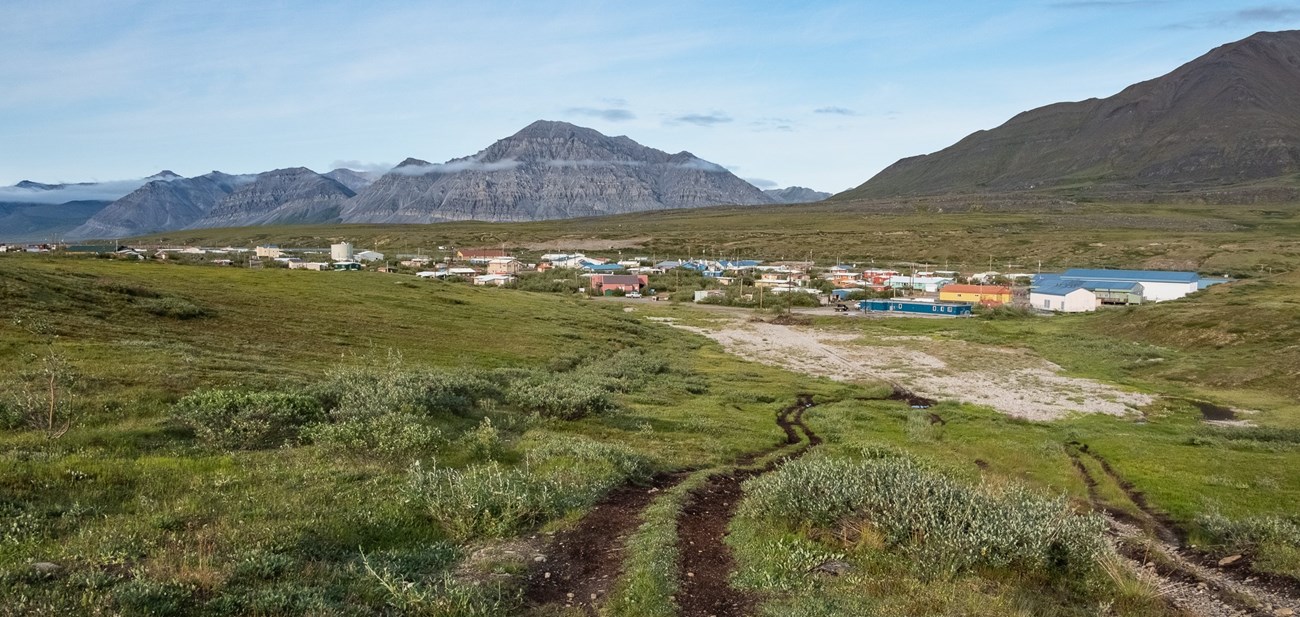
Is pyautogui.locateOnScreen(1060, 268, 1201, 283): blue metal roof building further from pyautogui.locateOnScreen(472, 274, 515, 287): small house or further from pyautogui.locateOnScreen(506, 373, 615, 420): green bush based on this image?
pyautogui.locateOnScreen(506, 373, 615, 420): green bush

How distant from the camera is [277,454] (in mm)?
14773

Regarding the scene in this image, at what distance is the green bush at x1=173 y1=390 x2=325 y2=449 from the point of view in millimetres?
15719

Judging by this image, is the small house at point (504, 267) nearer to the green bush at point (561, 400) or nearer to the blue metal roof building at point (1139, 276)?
the blue metal roof building at point (1139, 276)

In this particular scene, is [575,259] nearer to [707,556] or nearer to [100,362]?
[100,362]

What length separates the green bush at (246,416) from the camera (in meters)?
15.7

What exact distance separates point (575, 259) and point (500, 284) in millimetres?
52543

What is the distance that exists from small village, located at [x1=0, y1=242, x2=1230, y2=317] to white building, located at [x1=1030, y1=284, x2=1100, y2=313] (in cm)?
14

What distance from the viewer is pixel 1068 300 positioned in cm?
10350

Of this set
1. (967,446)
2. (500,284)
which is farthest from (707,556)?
(500,284)

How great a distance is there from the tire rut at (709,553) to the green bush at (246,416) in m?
9.33

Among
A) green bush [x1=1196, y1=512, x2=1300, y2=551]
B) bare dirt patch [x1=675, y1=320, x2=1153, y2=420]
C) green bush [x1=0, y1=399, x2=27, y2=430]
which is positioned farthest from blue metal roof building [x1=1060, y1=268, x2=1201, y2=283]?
green bush [x1=0, y1=399, x2=27, y2=430]

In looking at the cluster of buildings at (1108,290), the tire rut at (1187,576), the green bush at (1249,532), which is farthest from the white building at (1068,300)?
the green bush at (1249,532)

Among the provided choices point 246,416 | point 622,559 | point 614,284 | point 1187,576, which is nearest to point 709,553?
point 622,559

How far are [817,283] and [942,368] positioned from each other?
253ft
